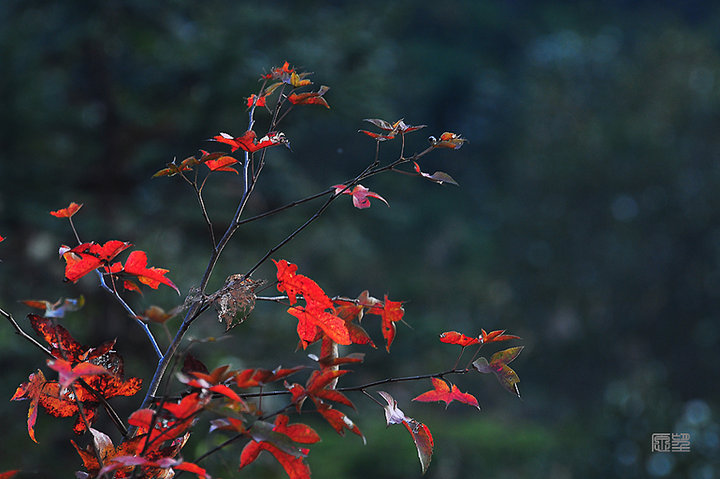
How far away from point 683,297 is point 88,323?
589 centimetres

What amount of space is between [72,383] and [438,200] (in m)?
10.2

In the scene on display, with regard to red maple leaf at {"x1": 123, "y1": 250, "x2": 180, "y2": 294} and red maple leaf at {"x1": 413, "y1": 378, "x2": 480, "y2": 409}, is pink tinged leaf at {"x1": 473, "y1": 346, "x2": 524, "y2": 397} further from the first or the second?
red maple leaf at {"x1": 123, "y1": 250, "x2": 180, "y2": 294}

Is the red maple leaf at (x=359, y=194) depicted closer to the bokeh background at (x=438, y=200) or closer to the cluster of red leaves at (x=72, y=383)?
the cluster of red leaves at (x=72, y=383)

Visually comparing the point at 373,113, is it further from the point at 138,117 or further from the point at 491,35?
the point at 491,35

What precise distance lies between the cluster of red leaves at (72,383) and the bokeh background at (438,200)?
16.5 inches

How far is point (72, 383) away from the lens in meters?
0.60

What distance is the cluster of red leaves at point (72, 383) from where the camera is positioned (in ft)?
1.97

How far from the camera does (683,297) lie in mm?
6965

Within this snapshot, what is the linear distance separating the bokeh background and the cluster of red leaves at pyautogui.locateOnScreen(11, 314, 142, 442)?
1.37ft

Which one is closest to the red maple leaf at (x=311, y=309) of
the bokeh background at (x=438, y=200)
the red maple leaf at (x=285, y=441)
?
the red maple leaf at (x=285, y=441)

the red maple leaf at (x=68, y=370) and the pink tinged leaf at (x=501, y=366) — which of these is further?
the pink tinged leaf at (x=501, y=366)

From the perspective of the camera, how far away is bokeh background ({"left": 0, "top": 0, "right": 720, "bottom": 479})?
11.4 ft

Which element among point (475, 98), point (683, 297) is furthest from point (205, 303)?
point (475, 98)

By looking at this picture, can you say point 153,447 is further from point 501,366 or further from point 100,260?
point 501,366
